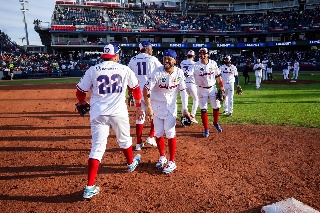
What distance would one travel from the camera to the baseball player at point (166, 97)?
498 centimetres

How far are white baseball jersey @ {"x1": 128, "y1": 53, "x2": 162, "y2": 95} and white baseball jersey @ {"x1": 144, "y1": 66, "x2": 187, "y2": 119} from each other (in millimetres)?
1347

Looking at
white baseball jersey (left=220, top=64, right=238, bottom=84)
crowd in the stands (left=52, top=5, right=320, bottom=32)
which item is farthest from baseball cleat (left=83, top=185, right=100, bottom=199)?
crowd in the stands (left=52, top=5, right=320, bottom=32)

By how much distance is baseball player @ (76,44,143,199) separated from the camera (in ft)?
13.8

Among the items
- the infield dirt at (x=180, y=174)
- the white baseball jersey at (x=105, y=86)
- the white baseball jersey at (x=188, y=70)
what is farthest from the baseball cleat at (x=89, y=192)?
the white baseball jersey at (x=188, y=70)

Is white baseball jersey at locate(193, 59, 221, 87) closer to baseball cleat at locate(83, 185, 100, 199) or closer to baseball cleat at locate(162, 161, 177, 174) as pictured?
baseball cleat at locate(162, 161, 177, 174)

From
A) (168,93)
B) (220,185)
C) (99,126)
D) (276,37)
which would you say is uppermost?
(276,37)

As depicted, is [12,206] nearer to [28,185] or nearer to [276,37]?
[28,185]

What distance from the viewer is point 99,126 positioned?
4.31m

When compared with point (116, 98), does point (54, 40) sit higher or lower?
higher

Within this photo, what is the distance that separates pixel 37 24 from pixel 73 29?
21.4ft

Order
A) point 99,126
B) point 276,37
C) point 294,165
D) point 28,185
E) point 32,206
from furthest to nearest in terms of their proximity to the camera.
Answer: point 276,37 < point 294,165 < point 28,185 < point 99,126 < point 32,206

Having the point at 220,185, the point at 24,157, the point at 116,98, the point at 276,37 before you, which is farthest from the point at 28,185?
the point at 276,37

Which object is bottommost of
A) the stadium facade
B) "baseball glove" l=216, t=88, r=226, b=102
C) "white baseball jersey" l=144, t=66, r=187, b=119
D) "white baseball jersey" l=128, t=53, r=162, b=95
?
"baseball glove" l=216, t=88, r=226, b=102

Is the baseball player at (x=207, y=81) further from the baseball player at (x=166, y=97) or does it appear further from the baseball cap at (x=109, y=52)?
the baseball cap at (x=109, y=52)
